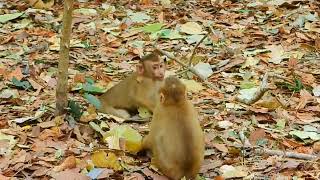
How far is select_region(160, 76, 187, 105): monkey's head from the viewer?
5758 millimetres

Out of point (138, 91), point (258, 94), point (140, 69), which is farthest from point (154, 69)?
point (258, 94)

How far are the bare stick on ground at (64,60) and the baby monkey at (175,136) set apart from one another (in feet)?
4.10

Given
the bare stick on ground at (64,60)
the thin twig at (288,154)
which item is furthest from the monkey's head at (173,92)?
the bare stick on ground at (64,60)

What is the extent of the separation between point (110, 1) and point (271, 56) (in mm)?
3748

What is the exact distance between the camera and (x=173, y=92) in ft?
18.9

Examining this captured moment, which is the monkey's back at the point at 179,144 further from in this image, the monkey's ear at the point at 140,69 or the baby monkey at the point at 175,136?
the monkey's ear at the point at 140,69

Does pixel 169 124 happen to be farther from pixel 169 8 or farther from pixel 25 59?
pixel 169 8

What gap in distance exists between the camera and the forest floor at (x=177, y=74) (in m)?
6.05

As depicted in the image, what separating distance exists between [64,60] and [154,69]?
3.73 ft

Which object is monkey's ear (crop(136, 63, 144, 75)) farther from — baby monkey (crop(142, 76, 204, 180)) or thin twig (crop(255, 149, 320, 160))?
thin twig (crop(255, 149, 320, 160))

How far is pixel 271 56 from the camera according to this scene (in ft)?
29.6

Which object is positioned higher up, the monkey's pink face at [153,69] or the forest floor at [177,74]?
the monkey's pink face at [153,69]

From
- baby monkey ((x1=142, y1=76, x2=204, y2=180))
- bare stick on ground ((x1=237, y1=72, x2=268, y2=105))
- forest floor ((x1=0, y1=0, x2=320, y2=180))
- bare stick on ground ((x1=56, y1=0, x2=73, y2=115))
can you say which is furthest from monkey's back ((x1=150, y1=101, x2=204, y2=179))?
bare stick on ground ((x1=237, y1=72, x2=268, y2=105))

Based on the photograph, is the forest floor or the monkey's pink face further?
the monkey's pink face
